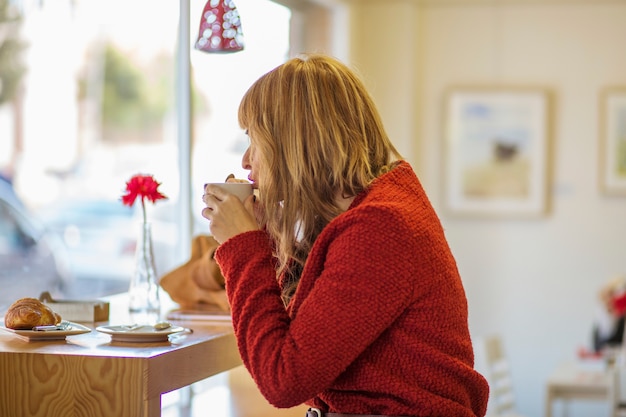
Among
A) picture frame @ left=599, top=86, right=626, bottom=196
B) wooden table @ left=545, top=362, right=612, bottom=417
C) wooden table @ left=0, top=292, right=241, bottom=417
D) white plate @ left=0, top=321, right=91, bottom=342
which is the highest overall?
picture frame @ left=599, top=86, right=626, bottom=196

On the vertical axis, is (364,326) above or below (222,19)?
below

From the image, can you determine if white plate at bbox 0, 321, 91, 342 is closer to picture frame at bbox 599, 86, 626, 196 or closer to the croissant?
the croissant

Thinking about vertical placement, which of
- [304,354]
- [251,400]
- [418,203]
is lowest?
[251,400]

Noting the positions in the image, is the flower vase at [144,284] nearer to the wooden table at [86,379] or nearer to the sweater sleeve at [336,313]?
the wooden table at [86,379]

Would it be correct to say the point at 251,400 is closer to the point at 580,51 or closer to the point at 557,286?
the point at 557,286

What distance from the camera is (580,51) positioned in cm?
498

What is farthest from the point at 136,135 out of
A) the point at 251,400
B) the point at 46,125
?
the point at 251,400

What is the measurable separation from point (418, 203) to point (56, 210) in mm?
6954

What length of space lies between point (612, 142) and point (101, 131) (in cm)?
714

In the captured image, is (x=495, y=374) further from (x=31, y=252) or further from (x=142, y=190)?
(x=142, y=190)

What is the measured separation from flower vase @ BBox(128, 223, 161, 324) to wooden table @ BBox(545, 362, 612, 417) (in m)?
2.42

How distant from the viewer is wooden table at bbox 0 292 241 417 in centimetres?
153

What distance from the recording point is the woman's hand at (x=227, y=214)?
1498 millimetres

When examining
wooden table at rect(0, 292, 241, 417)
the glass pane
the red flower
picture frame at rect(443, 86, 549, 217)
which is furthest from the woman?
picture frame at rect(443, 86, 549, 217)
